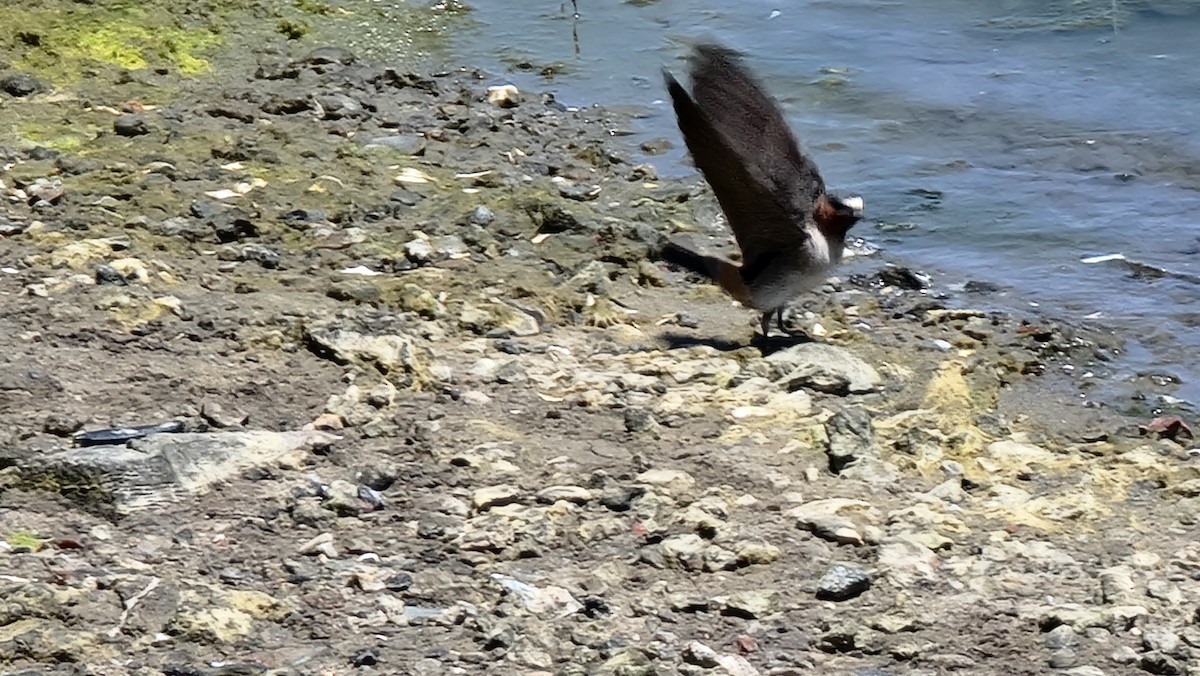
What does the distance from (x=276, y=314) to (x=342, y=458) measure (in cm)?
115

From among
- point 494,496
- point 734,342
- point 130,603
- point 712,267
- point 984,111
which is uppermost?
point 130,603

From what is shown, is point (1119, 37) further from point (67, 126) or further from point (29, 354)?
point (29, 354)

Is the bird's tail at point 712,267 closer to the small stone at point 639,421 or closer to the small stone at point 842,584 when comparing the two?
the small stone at point 639,421

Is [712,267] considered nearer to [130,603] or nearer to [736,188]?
[736,188]

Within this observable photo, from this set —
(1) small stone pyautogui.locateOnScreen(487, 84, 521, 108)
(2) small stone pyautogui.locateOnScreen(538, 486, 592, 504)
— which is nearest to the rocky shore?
(2) small stone pyautogui.locateOnScreen(538, 486, 592, 504)

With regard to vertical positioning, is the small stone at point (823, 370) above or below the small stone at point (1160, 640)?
below

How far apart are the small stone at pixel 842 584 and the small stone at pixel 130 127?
4.80 meters

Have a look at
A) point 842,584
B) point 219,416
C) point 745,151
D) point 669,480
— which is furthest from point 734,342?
point 842,584

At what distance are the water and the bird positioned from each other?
4.05 feet

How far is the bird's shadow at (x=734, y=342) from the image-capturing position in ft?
20.0

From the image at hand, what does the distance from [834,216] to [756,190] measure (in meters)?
0.43

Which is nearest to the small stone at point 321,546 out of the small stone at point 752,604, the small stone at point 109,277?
the small stone at point 752,604

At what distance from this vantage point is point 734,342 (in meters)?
6.28

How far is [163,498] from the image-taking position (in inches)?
165
